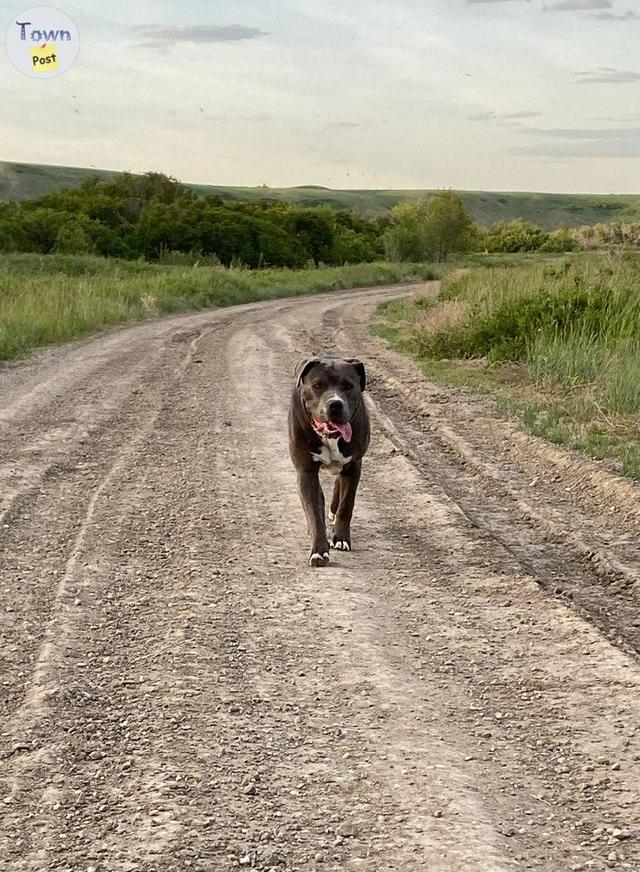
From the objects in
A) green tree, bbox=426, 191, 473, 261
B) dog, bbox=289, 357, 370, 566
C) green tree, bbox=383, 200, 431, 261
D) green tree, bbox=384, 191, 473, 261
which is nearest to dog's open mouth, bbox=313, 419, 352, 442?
dog, bbox=289, 357, 370, 566

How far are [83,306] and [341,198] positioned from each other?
173 meters

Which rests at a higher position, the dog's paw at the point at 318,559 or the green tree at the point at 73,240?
the green tree at the point at 73,240

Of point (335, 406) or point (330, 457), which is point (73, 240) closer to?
point (330, 457)

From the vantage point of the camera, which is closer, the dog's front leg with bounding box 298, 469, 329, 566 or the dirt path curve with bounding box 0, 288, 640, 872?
the dirt path curve with bounding box 0, 288, 640, 872

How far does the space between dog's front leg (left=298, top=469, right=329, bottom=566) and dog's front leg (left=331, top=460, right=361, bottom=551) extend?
0.48 feet

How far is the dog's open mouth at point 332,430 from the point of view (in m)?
5.96

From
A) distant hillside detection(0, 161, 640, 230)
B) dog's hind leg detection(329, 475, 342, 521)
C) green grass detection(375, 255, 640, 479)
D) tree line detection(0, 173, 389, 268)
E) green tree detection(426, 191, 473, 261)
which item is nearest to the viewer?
dog's hind leg detection(329, 475, 342, 521)

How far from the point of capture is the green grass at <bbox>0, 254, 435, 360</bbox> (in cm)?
1883

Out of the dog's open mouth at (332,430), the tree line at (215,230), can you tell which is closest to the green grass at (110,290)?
the tree line at (215,230)

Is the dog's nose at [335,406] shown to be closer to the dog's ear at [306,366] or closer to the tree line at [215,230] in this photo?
the dog's ear at [306,366]

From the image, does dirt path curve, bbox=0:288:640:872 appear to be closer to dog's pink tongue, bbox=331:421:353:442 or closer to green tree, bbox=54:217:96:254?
dog's pink tongue, bbox=331:421:353:442

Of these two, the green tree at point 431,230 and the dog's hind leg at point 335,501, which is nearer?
the dog's hind leg at point 335,501

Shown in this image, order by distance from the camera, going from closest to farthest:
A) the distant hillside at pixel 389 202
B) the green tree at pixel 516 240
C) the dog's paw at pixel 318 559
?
the dog's paw at pixel 318 559 → the green tree at pixel 516 240 → the distant hillside at pixel 389 202

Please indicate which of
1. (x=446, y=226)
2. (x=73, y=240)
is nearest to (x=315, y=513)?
(x=73, y=240)
